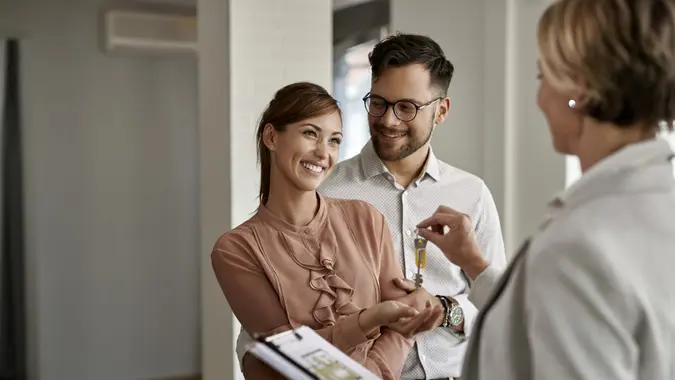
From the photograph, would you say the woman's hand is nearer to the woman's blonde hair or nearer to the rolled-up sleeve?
the rolled-up sleeve

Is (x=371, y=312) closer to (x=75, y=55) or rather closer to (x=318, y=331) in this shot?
(x=318, y=331)

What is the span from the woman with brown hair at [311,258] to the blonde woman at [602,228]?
1.79 ft

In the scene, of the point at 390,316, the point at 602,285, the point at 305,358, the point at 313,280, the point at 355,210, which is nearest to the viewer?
the point at 602,285

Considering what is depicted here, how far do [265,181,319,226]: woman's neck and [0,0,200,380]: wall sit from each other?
11.4ft

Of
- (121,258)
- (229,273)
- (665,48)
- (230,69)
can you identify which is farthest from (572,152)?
(121,258)

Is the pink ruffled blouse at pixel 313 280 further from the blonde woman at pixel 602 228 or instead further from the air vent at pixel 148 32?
the air vent at pixel 148 32

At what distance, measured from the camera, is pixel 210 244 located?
3039 mm

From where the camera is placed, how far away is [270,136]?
63.8 inches

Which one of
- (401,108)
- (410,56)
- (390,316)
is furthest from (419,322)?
(410,56)

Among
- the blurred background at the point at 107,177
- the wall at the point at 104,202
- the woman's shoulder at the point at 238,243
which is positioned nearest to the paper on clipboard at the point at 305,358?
the woman's shoulder at the point at 238,243

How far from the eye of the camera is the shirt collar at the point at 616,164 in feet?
2.94

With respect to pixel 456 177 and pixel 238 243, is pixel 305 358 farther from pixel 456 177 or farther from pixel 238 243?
pixel 456 177

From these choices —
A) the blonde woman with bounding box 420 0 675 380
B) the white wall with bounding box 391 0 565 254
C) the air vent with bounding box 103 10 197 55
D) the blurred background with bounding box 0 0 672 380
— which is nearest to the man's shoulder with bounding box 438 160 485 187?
the white wall with bounding box 391 0 565 254

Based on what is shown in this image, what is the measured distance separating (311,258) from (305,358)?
0.38 meters
